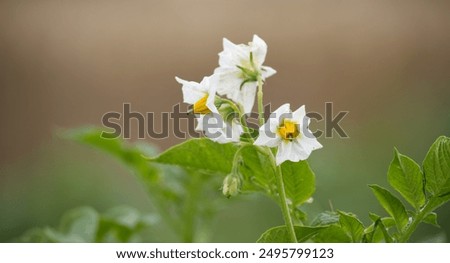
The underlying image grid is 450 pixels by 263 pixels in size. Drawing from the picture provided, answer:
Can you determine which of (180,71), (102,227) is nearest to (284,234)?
(102,227)

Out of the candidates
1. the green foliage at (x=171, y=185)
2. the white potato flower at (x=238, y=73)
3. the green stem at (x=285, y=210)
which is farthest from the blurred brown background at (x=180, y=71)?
the green stem at (x=285, y=210)

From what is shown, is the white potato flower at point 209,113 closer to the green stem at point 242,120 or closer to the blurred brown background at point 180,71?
the green stem at point 242,120

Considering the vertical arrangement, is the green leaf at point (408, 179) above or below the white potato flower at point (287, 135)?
below

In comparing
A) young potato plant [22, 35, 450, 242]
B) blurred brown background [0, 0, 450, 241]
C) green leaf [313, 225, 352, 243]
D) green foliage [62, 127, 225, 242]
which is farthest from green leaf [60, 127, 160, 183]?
blurred brown background [0, 0, 450, 241]

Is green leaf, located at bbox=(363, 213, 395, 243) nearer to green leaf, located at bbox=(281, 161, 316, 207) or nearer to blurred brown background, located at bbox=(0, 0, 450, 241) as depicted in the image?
green leaf, located at bbox=(281, 161, 316, 207)
